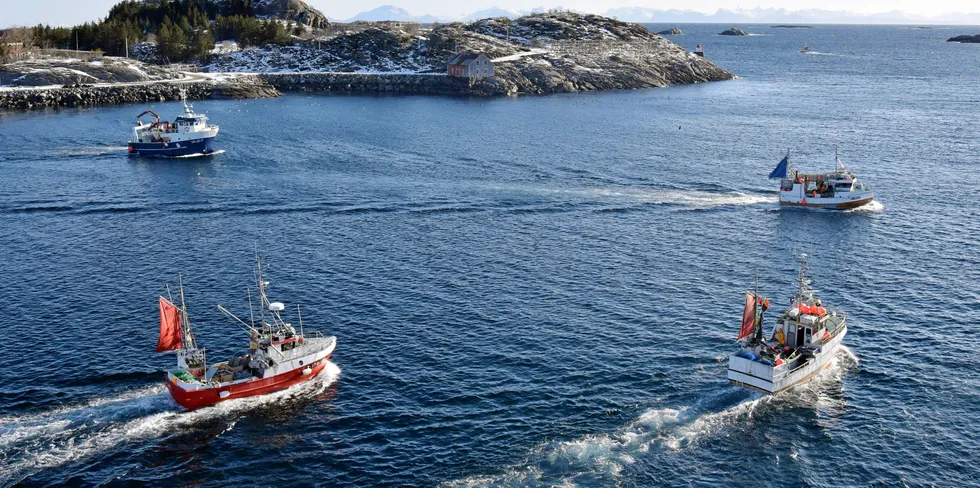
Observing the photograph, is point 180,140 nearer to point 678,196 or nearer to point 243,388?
point 678,196

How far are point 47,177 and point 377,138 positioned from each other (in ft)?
202

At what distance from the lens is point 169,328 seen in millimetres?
68688

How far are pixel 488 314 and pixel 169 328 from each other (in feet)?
96.2

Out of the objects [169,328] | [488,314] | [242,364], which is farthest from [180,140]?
[169,328]

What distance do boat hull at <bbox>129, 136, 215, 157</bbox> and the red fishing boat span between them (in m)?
95.8

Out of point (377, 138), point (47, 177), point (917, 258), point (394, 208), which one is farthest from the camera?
point (377, 138)

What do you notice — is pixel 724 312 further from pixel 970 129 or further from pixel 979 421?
pixel 970 129

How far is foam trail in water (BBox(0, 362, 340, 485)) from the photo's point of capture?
196 feet

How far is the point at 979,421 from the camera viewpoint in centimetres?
6581

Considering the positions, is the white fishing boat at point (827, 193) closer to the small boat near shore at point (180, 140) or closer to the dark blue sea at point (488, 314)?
the dark blue sea at point (488, 314)

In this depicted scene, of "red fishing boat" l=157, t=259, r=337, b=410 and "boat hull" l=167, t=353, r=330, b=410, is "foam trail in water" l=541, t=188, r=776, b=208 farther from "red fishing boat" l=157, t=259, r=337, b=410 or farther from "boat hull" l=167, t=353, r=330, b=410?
"boat hull" l=167, t=353, r=330, b=410

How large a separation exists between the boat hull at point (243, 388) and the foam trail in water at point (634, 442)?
65.3ft

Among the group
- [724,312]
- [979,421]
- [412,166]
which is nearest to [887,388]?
[979,421]

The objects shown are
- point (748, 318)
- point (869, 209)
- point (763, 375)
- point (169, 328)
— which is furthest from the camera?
point (869, 209)
